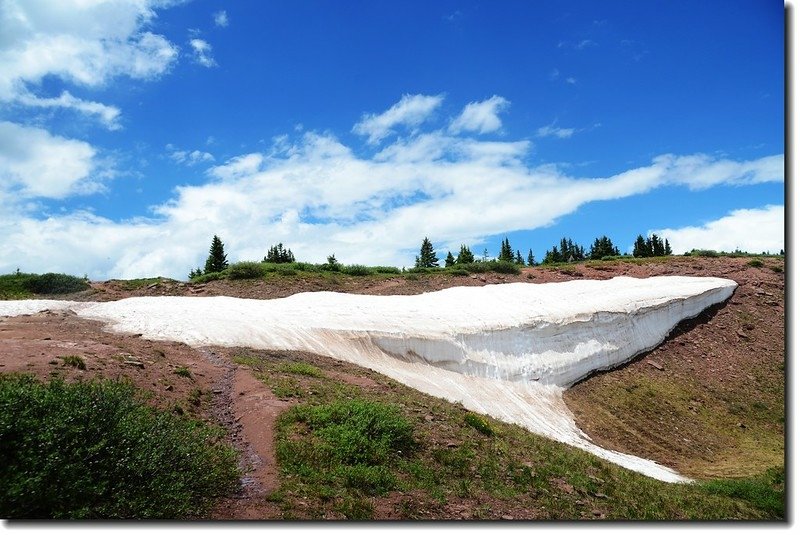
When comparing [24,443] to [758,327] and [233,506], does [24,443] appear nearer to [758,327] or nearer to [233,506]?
[233,506]

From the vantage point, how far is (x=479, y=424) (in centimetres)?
1251

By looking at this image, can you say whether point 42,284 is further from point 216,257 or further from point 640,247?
point 640,247

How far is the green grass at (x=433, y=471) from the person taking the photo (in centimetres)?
791

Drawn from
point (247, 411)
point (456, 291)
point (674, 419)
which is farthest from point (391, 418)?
point (456, 291)

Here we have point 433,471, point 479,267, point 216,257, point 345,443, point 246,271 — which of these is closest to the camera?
point 433,471

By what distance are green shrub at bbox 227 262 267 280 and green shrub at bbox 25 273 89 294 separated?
318 inches

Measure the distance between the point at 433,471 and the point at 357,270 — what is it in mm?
28964

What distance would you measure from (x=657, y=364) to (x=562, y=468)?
63.0 feet

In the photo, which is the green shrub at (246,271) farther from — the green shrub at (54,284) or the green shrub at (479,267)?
the green shrub at (479,267)

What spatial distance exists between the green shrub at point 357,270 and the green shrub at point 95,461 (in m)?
29.2

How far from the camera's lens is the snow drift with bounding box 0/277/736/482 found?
60.5 feet

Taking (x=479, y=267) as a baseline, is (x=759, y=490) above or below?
below

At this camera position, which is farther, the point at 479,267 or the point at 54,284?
the point at 479,267

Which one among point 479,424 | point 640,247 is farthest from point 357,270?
point 640,247
